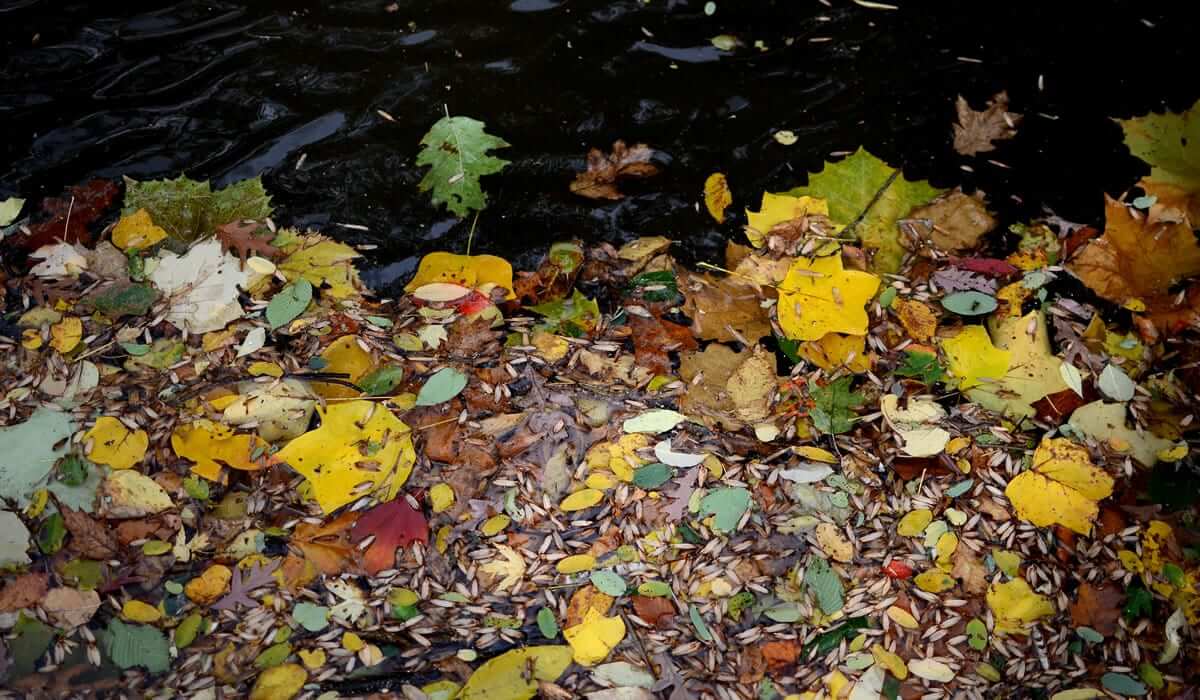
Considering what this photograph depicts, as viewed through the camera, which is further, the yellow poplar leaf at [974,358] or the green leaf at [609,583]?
the yellow poplar leaf at [974,358]

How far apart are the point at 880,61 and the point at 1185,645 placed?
216cm

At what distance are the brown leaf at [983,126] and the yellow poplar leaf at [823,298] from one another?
2.63 feet

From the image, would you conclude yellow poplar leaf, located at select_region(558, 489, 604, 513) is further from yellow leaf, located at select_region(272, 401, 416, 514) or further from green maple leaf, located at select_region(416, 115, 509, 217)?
green maple leaf, located at select_region(416, 115, 509, 217)

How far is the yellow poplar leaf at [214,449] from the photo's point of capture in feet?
7.61

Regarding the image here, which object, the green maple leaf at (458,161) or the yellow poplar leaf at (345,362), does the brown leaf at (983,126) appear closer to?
the green maple leaf at (458,161)

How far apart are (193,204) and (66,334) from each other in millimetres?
598

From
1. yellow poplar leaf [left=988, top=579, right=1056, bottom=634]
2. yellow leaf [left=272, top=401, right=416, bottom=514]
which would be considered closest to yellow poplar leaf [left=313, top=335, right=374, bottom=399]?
yellow leaf [left=272, top=401, right=416, bottom=514]

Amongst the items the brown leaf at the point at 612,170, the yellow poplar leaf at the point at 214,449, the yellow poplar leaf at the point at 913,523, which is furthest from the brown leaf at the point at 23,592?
the yellow poplar leaf at the point at 913,523

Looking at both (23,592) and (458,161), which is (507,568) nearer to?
(23,592)

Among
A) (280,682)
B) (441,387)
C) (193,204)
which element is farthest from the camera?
(193,204)

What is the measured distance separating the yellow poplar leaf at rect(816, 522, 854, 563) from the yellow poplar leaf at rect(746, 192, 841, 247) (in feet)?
3.31

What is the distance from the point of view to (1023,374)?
96.7 inches

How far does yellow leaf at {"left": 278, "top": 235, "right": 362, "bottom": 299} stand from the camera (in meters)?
2.71

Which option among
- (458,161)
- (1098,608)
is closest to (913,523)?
(1098,608)
